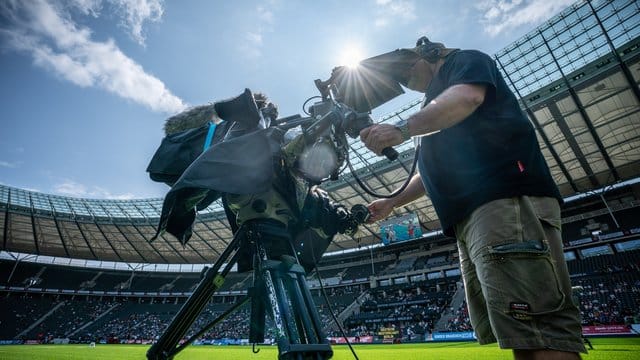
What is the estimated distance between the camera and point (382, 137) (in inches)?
59.3

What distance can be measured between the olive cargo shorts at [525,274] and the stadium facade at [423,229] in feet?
58.1

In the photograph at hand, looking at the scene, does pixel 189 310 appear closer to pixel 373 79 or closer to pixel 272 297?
pixel 272 297

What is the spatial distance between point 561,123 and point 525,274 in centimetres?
2176

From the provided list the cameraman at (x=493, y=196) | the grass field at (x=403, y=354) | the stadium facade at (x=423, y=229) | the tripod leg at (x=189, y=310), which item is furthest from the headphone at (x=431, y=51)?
the stadium facade at (x=423, y=229)

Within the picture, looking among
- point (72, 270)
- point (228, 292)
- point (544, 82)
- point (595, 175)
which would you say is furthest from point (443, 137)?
point (72, 270)

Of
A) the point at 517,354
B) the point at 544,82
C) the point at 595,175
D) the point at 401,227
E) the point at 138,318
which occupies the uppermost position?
the point at 517,354

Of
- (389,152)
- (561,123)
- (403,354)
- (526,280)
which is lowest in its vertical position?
(403,354)

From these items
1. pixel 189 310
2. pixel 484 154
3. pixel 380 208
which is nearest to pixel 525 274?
pixel 484 154

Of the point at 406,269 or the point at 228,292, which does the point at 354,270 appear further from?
the point at 228,292

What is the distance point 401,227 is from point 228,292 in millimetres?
29452

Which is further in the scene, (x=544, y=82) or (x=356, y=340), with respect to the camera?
(x=356, y=340)

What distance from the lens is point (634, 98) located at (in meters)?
16.1

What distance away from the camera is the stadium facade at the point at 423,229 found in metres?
15.7

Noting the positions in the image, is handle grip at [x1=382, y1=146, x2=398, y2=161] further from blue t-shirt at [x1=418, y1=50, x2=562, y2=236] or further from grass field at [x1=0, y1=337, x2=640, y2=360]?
grass field at [x1=0, y1=337, x2=640, y2=360]
